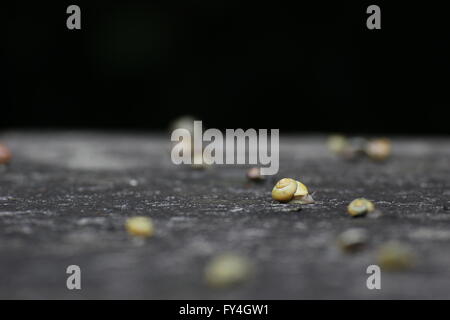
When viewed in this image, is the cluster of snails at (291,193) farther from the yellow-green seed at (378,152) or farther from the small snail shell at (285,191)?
the yellow-green seed at (378,152)

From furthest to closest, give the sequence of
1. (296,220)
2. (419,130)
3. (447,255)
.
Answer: (419,130) < (296,220) < (447,255)

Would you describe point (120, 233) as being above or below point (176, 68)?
below

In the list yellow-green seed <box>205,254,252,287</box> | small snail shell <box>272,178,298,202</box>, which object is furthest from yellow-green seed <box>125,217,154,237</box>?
small snail shell <box>272,178,298,202</box>

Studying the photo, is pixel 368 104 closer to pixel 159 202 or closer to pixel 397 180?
pixel 397 180

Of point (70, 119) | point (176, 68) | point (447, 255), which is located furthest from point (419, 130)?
point (447, 255)

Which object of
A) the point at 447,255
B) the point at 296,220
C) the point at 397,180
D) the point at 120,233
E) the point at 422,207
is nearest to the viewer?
the point at 447,255

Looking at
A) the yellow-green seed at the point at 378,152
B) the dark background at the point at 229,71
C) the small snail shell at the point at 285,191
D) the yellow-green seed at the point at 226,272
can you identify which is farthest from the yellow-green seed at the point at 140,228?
the dark background at the point at 229,71

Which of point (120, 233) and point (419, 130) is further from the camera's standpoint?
point (419, 130)

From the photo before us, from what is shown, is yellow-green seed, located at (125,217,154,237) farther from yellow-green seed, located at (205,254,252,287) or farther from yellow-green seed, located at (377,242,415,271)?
yellow-green seed, located at (377,242,415,271)

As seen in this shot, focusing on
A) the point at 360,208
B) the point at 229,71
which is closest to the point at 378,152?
the point at 360,208
